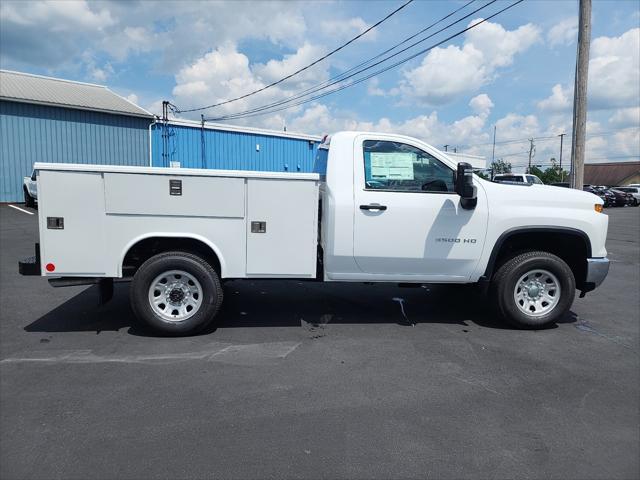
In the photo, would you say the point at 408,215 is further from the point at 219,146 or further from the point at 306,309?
the point at 219,146

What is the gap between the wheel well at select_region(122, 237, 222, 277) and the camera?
17.8 feet

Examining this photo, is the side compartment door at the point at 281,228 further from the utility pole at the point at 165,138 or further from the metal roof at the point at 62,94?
the metal roof at the point at 62,94

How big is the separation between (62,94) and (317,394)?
26.7 m

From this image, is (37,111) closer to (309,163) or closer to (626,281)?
(309,163)

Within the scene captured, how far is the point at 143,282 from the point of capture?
17.2ft

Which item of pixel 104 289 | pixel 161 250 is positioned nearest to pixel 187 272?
pixel 161 250

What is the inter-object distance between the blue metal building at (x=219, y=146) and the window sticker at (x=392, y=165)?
19630mm

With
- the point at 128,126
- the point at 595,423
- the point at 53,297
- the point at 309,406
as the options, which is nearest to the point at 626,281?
the point at 595,423

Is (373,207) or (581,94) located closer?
(373,207)

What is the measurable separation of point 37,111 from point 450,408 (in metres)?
25.4

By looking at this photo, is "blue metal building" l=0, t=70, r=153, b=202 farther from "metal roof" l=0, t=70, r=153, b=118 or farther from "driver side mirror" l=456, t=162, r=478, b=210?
"driver side mirror" l=456, t=162, r=478, b=210

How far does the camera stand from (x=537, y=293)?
5926 millimetres

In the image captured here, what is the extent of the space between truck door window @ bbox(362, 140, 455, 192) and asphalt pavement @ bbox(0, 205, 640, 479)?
1.69 metres

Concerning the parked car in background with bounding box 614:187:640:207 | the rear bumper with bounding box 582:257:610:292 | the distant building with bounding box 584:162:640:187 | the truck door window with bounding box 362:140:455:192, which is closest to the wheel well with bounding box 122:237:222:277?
the truck door window with bounding box 362:140:455:192
